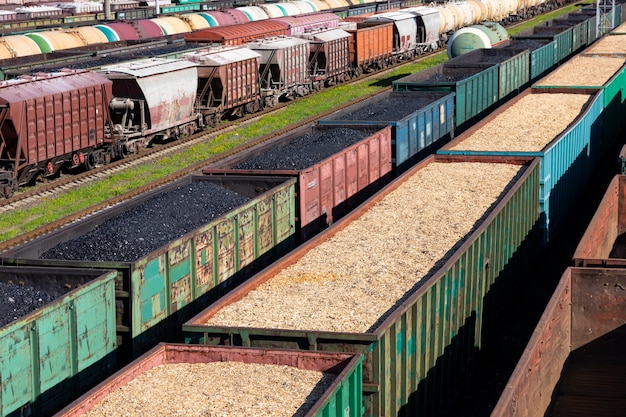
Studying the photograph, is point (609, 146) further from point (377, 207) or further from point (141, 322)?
point (141, 322)

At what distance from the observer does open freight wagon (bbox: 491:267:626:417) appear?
13.9 meters

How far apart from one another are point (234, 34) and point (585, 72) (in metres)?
20.4

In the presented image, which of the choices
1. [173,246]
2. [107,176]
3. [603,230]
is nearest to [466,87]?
[107,176]

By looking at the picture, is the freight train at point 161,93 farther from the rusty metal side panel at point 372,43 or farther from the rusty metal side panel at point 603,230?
the rusty metal side panel at point 603,230

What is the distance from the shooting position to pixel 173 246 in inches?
597

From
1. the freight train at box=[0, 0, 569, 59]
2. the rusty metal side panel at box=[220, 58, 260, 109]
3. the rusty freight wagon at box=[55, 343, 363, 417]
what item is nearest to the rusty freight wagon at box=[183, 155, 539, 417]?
the rusty freight wagon at box=[55, 343, 363, 417]

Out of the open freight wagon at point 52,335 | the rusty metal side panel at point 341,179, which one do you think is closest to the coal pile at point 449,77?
the rusty metal side panel at point 341,179

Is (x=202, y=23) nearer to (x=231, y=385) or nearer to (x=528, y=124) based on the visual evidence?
(x=528, y=124)

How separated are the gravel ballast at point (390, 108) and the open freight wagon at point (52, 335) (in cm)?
1563

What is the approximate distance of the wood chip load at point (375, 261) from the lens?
43.6 ft

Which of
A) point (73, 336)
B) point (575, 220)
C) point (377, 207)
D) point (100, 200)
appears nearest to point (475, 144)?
point (575, 220)

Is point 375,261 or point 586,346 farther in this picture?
point 375,261

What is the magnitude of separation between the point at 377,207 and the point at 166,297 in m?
5.33

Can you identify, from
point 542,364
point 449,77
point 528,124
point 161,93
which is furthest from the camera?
point 449,77
